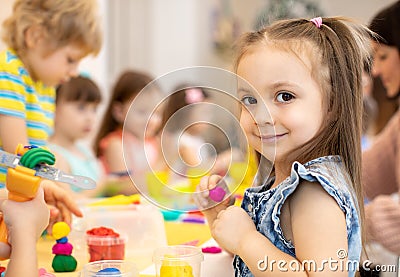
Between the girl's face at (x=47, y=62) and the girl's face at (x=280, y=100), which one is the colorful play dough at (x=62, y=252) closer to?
the girl's face at (x=280, y=100)

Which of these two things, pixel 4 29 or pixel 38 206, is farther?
pixel 4 29

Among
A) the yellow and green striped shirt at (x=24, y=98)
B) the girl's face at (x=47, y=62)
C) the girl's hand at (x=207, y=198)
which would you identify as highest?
the girl's face at (x=47, y=62)

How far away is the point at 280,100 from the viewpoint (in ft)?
2.39

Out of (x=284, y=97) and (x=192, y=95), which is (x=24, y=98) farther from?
(x=284, y=97)

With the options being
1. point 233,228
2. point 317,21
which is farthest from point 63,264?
point 317,21

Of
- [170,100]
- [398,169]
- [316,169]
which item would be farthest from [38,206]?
[398,169]

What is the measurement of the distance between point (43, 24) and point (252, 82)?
69 cm

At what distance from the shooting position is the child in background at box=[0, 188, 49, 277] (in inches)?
28.1

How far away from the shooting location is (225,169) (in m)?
0.81

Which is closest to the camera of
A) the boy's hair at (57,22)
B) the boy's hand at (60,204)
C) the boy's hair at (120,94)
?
the boy's hand at (60,204)

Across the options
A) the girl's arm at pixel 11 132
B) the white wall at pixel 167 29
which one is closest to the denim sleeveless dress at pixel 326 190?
the girl's arm at pixel 11 132

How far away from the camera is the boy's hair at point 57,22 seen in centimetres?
127

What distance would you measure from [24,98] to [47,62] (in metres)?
0.09

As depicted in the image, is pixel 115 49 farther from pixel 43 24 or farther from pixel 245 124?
pixel 245 124
